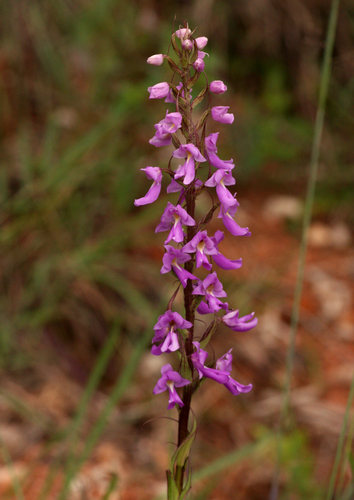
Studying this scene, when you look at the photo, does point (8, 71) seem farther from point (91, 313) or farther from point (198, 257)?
point (198, 257)

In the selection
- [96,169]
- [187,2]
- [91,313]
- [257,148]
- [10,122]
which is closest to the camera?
[91,313]

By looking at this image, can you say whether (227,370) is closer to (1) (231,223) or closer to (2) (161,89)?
(1) (231,223)

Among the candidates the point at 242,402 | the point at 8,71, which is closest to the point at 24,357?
the point at 242,402

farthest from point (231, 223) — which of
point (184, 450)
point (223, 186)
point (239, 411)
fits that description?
point (239, 411)

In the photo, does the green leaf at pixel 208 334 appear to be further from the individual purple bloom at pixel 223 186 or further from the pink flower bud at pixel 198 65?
the pink flower bud at pixel 198 65

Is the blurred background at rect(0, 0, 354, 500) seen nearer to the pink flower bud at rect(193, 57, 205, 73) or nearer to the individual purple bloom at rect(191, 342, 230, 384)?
the individual purple bloom at rect(191, 342, 230, 384)
